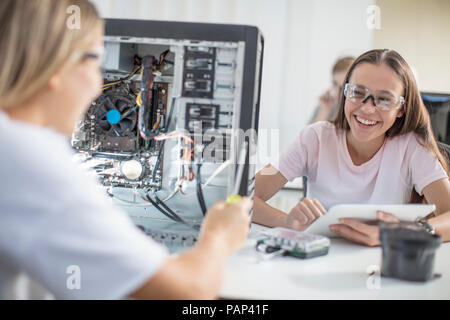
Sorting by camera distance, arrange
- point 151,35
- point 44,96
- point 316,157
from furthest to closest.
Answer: point 316,157 → point 151,35 → point 44,96

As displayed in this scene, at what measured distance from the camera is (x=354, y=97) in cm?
152

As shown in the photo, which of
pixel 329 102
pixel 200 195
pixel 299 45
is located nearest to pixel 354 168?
pixel 200 195

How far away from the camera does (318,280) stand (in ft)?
3.11

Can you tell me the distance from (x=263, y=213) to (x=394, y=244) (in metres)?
0.53

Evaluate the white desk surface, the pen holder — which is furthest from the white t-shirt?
the pen holder

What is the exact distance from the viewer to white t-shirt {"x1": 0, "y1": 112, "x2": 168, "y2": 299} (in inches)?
23.4

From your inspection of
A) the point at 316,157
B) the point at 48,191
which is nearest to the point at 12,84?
the point at 48,191

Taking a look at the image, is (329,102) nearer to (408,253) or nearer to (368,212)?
(368,212)

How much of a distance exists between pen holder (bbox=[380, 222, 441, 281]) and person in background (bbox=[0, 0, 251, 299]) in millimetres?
397

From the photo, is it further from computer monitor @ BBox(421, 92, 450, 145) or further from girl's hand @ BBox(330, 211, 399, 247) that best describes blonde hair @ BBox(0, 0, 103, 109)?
computer monitor @ BBox(421, 92, 450, 145)

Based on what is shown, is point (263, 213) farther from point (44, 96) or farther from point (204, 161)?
point (44, 96)

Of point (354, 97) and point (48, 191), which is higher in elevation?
point (354, 97)

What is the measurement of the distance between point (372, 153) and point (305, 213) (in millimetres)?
526
